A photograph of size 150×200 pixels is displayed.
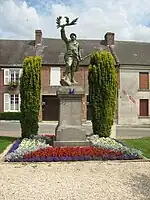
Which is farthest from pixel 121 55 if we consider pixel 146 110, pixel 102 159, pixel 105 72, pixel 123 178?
pixel 123 178

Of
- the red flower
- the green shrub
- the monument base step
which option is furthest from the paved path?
the red flower

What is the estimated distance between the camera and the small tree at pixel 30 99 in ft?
45.2

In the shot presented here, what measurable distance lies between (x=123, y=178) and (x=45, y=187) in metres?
1.77

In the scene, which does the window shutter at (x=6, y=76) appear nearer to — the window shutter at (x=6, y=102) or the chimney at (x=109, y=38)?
the window shutter at (x=6, y=102)

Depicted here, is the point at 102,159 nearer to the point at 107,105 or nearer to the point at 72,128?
the point at 72,128

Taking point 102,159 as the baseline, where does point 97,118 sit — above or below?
above

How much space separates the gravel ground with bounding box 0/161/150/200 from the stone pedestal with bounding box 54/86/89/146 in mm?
2705

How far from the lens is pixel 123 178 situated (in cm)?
698

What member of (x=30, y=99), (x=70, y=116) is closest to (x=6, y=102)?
(x=30, y=99)

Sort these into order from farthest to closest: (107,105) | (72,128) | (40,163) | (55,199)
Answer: (107,105), (72,128), (40,163), (55,199)

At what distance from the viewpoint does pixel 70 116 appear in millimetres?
11656

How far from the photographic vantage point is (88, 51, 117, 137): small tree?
1368 cm

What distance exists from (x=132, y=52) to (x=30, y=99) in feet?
71.3

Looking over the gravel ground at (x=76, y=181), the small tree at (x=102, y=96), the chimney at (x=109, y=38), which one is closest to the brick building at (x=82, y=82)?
the chimney at (x=109, y=38)
